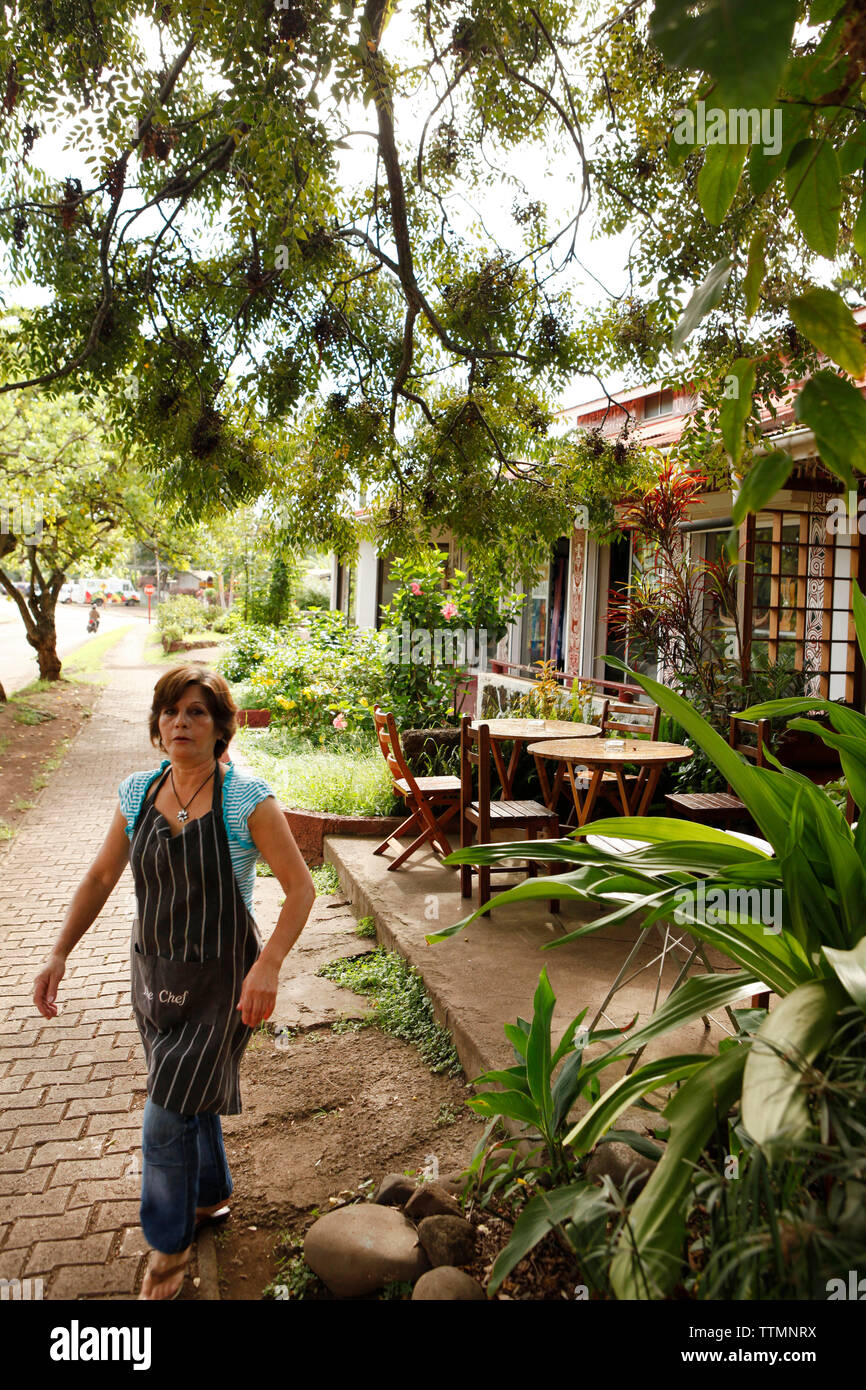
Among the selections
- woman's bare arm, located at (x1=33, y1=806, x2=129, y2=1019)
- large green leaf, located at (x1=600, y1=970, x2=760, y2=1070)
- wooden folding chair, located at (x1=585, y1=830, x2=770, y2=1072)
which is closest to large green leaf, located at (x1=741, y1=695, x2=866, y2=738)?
wooden folding chair, located at (x1=585, y1=830, x2=770, y2=1072)

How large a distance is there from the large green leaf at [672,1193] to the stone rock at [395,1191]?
1519 mm

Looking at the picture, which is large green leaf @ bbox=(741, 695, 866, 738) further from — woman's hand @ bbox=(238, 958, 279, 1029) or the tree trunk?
the tree trunk

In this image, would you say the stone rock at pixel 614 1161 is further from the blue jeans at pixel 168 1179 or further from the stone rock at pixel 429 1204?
the blue jeans at pixel 168 1179

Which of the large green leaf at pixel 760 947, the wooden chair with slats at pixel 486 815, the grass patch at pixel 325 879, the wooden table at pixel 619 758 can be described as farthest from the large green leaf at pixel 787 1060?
the grass patch at pixel 325 879

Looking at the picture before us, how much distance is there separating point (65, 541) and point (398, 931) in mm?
14023

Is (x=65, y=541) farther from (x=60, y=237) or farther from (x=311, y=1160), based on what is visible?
(x=311, y=1160)

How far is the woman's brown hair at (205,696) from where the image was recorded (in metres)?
2.79

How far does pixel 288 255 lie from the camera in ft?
15.6

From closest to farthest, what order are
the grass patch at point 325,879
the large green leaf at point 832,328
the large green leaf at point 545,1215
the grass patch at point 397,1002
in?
the large green leaf at point 832,328 → the large green leaf at point 545,1215 → the grass patch at point 397,1002 → the grass patch at point 325,879

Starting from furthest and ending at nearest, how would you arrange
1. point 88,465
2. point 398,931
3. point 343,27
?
point 88,465 < point 398,931 < point 343,27

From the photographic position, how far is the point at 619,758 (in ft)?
17.4

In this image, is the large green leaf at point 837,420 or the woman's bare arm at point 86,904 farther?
the woman's bare arm at point 86,904

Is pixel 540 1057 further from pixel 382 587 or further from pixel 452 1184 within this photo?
pixel 382 587

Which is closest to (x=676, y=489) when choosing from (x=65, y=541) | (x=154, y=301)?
(x=154, y=301)
